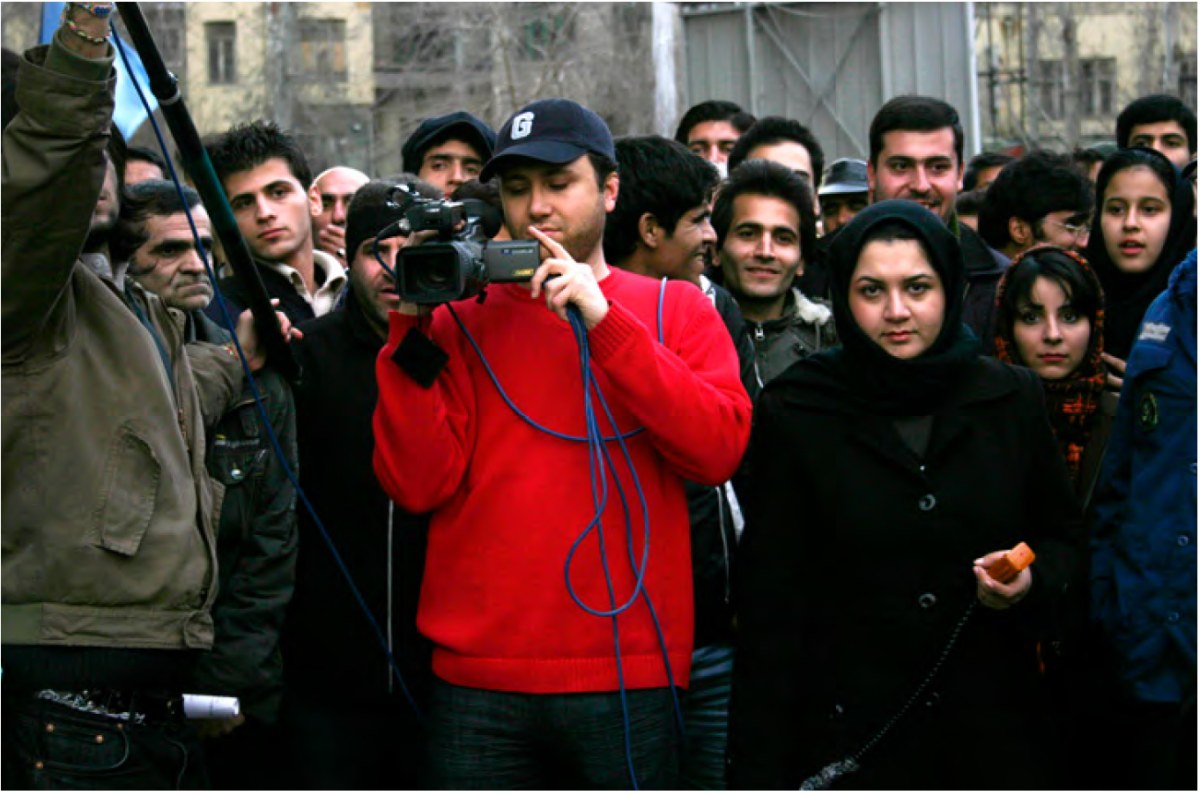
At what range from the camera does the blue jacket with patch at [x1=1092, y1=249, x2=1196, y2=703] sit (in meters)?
3.88

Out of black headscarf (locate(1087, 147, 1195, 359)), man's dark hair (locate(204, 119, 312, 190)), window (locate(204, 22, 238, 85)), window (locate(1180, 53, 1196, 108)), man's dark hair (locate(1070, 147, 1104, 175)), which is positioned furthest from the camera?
window (locate(1180, 53, 1196, 108))

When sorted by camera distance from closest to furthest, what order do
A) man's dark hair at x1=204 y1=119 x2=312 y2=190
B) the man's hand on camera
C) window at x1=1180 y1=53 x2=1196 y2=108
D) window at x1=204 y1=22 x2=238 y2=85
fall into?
the man's hand on camera
man's dark hair at x1=204 y1=119 x2=312 y2=190
window at x1=204 y1=22 x2=238 y2=85
window at x1=1180 y1=53 x2=1196 y2=108

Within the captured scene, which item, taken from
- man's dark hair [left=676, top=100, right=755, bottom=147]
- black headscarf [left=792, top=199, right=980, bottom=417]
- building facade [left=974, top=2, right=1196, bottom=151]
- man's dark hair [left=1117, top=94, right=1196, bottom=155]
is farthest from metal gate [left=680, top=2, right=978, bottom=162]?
building facade [left=974, top=2, right=1196, bottom=151]

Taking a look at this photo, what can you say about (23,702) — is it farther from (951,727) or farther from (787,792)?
(951,727)

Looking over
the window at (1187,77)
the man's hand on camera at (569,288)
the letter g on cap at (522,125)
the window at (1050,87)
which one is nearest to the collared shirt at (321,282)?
the letter g on cap at (522,125)

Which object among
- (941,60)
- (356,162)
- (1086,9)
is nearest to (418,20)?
(356,162)

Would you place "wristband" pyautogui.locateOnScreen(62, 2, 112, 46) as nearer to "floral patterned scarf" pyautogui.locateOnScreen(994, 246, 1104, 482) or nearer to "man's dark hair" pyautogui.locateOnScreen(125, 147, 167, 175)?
"floral patterned scarf" pyautogui.locateOnScreen(994, 246, 1104, 482)

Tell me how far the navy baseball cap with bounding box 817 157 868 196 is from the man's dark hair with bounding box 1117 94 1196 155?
1.33m

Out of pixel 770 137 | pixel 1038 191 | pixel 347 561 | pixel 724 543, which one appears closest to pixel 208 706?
pixel 347 561

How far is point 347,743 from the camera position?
428 centimetres

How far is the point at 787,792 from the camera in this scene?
3637 millimetres

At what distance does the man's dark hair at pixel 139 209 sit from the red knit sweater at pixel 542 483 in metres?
0.68

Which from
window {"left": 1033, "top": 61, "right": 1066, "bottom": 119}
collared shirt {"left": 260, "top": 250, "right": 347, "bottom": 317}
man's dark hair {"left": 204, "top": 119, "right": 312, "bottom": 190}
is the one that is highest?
window {"left": 1033, "top": 61, "right": 1066, "bottom": 119}

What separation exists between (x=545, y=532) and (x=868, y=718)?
0.86 meters
